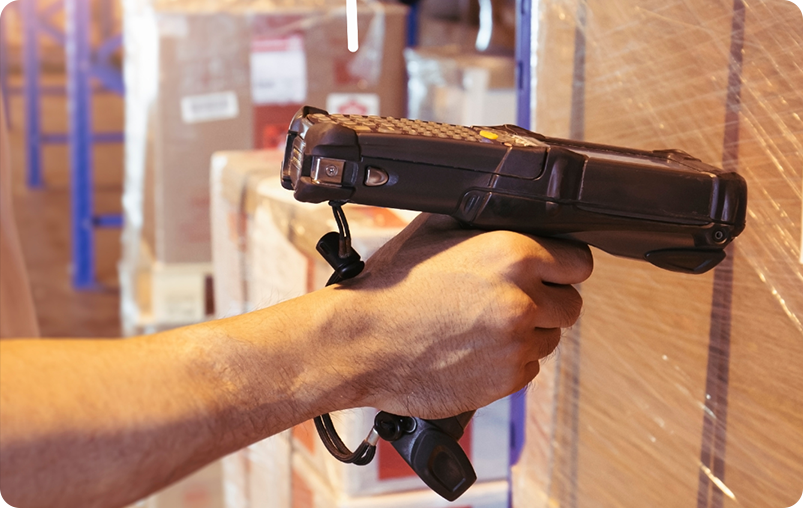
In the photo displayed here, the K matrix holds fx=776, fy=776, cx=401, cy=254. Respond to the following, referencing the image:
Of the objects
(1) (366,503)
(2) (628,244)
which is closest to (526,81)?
(2) (628,244)

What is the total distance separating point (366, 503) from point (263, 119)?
3.57ft

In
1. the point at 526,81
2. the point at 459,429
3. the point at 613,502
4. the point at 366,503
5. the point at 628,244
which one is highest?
the point at 526,81

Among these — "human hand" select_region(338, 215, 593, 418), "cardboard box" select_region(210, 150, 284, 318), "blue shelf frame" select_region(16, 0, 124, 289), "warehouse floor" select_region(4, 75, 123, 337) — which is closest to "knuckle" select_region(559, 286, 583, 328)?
"human hand" select_region(338, 215, 593, 418)

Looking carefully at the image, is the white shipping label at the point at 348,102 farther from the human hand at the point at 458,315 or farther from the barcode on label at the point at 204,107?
→ the human hand at the point at 458,315

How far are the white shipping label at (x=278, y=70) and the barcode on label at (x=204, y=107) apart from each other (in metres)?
0.08

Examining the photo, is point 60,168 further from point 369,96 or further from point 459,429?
point 459,429

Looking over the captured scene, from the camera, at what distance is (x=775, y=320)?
529mm

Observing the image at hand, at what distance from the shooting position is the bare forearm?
1.48 ft

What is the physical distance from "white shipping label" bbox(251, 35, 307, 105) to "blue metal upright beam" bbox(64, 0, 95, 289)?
1519 mm

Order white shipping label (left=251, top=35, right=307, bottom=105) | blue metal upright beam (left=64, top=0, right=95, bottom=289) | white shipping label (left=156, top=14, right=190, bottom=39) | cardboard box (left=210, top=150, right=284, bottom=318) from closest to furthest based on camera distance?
cardboard box (left=210, top=150, right=284, bottom=318)
white shipping label (left=156, top=14, right=190, bottom=39)
white shipping label (left=251, top=35, right=307, bottom=105)
blue metal upright beam (left=64, top=0, right=95, bottom=289)

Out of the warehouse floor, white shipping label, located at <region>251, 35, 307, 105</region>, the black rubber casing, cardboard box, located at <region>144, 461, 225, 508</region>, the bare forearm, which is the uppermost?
white shipping label, located at <region>251, 35, 307, 105</region>

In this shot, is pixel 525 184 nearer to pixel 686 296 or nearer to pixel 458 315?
pixel 458 315

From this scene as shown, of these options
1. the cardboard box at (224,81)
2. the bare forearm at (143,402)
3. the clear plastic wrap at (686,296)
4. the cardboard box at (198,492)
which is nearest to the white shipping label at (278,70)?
the cardboard box at (224,81)

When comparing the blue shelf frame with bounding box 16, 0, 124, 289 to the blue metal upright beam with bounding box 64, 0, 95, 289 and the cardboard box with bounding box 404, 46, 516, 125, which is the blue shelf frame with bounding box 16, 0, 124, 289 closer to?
the blue metal upright beam with bounding box 64, 0, 95, 289
